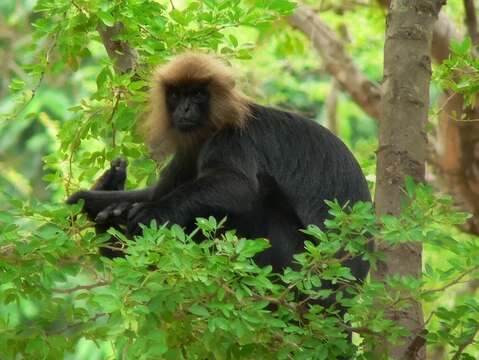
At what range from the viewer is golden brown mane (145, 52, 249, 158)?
5.00 metres

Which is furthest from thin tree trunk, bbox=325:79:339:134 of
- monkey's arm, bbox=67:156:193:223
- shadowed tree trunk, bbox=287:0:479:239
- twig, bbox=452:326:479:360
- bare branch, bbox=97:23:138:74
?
twig, bbox=452:326:479:360

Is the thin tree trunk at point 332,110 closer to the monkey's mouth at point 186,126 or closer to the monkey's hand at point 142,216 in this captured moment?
the monkey's mouth at point 186,126

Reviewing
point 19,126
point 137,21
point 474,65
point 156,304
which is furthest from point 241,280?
point 19,126

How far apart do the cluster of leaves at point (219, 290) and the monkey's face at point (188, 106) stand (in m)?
1.55

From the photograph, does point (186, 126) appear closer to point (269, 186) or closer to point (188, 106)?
point (188, 106)

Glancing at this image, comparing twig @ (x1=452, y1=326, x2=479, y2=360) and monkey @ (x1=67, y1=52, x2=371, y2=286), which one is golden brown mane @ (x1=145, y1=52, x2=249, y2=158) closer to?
monkey @ (x1=67, y1=52, x2=371, y2=286)

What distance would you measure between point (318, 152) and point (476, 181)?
3775mm

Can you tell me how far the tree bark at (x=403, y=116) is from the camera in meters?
4.38

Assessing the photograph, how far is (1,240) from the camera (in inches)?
131

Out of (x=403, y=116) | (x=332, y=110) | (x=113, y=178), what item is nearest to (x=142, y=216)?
(x=113, y=178)

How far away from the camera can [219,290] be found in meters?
3.15

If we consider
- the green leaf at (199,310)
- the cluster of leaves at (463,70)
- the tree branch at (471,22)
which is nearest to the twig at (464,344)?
the green leaf at (199,310)

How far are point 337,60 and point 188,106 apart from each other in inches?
150

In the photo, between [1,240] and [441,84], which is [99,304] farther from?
[441,84]
